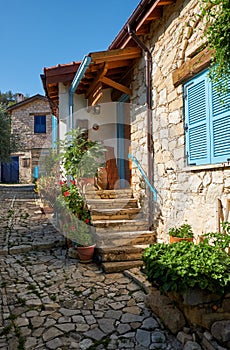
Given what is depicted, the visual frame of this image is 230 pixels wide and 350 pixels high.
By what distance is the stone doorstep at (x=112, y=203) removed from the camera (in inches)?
226

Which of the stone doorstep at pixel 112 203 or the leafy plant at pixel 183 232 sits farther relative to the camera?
the stone doorstep at pixel 112 203

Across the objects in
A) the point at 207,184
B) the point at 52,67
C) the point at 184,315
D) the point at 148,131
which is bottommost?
the point at 184,315

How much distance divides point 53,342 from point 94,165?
Result: 13.4ft

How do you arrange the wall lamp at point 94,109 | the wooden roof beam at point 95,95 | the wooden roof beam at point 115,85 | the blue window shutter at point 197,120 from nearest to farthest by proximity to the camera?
A: the blue window shutter at point 197,120
the wooden roof beam at point 115,85
the wooden roof beam at point 95,95
the wall lamp at point 94,109

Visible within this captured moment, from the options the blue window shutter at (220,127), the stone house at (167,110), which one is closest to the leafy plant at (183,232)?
the stone house at (167,110)

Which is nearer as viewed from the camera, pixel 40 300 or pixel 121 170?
pixel 40 300

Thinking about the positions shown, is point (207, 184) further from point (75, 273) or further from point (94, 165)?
point (94, 165)

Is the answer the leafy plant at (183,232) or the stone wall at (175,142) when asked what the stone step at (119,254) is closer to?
the stone wall at (175,142)

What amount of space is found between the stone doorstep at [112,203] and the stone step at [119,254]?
115 centimetres

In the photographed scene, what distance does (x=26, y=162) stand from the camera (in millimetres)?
20562

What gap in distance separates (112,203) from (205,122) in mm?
2666

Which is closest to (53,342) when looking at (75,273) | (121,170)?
(75,273)

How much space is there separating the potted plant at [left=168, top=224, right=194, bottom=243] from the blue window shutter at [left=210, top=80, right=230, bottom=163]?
42.8 inches

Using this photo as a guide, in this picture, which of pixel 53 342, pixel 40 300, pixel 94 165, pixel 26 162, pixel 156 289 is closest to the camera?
pixel 53 342
